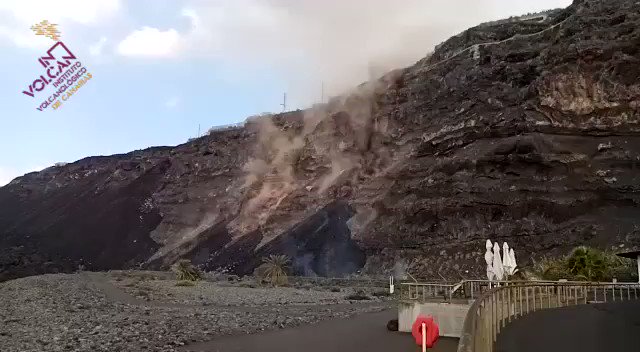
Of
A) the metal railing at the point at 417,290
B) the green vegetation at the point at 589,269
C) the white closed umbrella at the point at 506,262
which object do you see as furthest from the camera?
the green vegetation at the point at 589,269

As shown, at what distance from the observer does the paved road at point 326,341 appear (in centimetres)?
1992

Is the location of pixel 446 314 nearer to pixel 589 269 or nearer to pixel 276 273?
pixel 589 269

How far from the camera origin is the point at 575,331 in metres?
16.1

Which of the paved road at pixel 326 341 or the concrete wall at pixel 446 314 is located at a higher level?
the concrete wall at pixel 446 314

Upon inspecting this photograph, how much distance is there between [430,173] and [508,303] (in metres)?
72.2

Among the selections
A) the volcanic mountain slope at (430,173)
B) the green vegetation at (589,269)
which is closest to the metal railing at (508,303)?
the green vegetation at (589,269)

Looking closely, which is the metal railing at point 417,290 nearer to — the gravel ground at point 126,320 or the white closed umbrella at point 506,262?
the white closed umbrella at point 506,262

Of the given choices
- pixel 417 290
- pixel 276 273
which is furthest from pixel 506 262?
pixel 276 273

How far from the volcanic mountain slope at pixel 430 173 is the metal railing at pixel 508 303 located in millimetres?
41038

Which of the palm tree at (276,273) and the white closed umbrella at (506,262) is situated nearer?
the white closed umbrella at (506,262)

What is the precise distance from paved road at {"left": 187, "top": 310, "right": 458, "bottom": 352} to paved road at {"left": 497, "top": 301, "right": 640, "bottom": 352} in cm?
295

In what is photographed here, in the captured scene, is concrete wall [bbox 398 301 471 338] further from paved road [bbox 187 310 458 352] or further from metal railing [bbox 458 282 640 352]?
metal railing [bbox 458 282 640 352]

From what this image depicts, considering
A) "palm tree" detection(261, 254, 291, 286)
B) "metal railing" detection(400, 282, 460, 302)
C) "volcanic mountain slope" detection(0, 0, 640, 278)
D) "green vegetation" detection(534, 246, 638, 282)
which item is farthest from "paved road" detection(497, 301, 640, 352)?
"palm tree" detection(261, 254, 291, 286)

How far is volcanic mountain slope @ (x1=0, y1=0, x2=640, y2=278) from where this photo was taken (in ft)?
247
